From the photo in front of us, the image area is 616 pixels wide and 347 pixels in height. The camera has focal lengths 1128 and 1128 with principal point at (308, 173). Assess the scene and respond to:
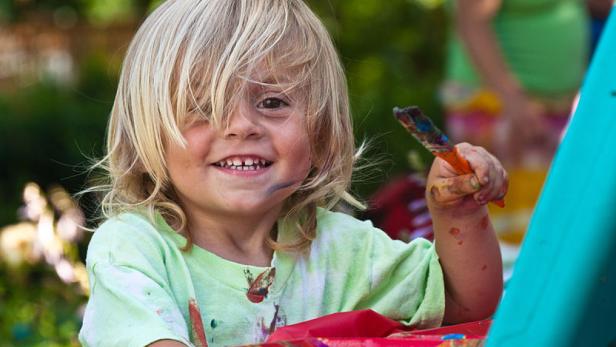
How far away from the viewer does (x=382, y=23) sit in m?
11.6

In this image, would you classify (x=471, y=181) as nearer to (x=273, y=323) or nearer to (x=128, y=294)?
(x=273, y=323)

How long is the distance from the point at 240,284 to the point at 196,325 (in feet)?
0.43

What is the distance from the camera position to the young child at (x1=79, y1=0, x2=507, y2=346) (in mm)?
1904

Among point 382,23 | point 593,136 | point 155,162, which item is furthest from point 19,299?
point 382,23

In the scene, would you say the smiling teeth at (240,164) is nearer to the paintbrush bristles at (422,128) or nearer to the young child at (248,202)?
the young child at (248,202)

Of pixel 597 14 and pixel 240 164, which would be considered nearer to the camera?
pixel 240 164

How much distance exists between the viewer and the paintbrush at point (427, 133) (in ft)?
5.30

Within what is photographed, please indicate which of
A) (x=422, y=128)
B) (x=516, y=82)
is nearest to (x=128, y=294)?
(x=422, y=128)

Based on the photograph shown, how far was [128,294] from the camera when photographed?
1.77 m

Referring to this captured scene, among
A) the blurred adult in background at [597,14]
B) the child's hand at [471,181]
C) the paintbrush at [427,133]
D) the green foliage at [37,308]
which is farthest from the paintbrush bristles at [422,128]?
the blurred adult in background at [597,14]

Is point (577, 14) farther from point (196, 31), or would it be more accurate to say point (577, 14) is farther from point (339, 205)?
point (196, 31)

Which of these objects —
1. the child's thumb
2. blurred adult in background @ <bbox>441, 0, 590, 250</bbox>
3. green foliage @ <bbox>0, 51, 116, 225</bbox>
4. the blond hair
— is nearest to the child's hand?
the child's thumb

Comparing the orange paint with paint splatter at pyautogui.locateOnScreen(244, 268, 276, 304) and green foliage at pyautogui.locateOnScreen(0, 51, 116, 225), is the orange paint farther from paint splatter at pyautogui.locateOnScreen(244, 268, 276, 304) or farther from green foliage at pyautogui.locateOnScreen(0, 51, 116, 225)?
green foliage at pyautogui.locateOnScreen(0, 51, 116, 225)

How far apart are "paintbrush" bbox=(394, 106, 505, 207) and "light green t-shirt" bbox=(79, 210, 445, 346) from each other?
0.37 meters
